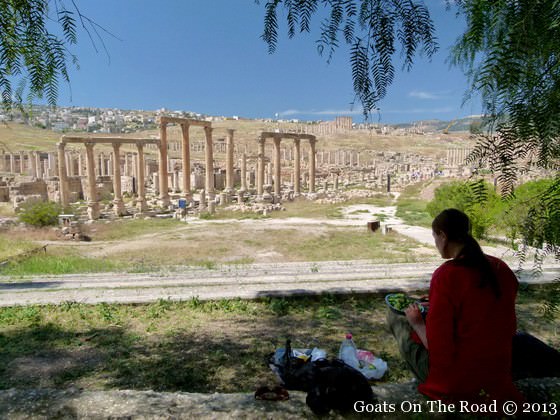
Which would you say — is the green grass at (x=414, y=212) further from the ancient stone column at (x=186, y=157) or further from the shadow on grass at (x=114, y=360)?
the shadow on grass at (x=114, y=360)

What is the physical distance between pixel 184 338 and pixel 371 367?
2.35 metres

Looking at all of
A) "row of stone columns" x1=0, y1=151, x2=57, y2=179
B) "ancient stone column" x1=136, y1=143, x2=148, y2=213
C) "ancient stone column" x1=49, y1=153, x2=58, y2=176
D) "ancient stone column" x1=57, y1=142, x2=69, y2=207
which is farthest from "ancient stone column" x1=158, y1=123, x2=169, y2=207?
"ancient stone column" x1=49, y1=153, x2=58, y2=176

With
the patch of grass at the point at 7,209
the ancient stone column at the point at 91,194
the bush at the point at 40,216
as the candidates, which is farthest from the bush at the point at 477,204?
the patch of grass at the point at 7,209

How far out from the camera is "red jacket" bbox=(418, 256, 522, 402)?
8.00 feet

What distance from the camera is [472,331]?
2.47 metres

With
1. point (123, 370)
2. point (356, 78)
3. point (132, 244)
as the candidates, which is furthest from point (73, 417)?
point (132, 244)

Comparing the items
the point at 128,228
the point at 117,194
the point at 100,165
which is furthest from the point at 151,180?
the point at 128,228

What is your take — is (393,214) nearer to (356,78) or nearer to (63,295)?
(63,295)

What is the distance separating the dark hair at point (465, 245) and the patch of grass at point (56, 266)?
34.1 ft

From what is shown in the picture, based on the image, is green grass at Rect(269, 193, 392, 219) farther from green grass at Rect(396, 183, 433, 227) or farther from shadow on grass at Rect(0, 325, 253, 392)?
shadow on grass at Rect(0, 325, 253, 392)

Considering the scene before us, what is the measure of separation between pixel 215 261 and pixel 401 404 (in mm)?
10863

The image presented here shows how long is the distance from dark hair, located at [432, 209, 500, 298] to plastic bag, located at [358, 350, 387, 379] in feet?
5.58

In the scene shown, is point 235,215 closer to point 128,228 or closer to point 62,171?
point 128,228

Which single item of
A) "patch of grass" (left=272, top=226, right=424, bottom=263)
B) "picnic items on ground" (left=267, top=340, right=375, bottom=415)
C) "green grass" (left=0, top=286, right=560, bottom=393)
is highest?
"picnic items on ground" (left=267, top=340, right=375, bottom=415)
